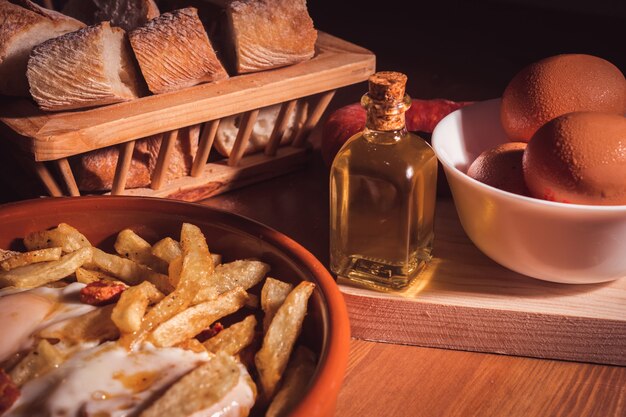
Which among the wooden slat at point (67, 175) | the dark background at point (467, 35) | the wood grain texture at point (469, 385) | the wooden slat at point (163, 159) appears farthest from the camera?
the dark background at point (467, 35)

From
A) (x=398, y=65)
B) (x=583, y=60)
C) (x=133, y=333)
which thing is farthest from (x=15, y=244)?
(x=398, y=65)

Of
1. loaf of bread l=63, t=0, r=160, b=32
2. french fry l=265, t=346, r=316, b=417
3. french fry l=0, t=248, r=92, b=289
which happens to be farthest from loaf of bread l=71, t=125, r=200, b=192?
french fry l=265, t=346, r=316, b=417

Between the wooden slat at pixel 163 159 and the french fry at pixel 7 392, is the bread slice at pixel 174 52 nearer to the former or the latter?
the wooden slat at pixel 163 159

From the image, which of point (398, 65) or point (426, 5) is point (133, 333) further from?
point (426, 5)

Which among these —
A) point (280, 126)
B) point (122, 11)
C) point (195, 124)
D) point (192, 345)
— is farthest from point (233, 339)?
point (122, 11)

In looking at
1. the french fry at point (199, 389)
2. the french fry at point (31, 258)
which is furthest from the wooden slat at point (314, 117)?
the french fry at point (199, 389)

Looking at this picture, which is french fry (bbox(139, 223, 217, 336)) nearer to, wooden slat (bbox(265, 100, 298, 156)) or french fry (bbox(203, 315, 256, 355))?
french fry (bbox(203, 315, 256, 355))
